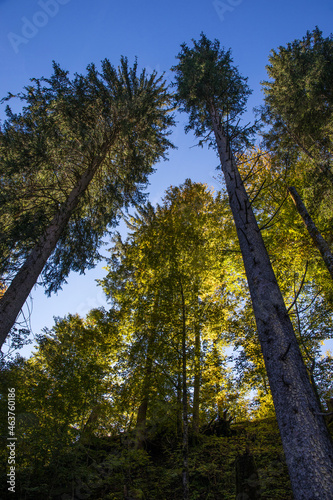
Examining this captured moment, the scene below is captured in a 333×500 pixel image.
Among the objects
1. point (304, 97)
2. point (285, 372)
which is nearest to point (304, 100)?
point (304, 97)

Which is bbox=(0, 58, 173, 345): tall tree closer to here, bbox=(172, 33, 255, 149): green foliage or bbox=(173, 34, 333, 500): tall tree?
bbox=(172, 33, 255, 149): green foliage

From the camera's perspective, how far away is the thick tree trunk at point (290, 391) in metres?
2.24

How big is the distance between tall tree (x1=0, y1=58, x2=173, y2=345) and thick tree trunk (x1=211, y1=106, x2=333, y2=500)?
5761 millimetres

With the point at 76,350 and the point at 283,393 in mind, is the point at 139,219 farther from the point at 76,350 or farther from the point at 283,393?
the point at 283,393

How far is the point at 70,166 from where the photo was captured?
10062mm

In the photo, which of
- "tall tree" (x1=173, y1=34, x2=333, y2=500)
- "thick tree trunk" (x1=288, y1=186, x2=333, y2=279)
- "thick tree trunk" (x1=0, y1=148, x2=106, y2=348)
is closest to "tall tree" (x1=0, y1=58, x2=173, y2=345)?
"thick tree trunk" (x1=0, y1=148, x2=106, y2=348)

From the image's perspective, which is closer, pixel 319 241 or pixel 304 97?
pixel 319 241

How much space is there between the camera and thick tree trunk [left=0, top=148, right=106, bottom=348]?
19.2 ft

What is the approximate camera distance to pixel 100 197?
36.9 ft

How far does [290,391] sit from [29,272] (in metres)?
6.69

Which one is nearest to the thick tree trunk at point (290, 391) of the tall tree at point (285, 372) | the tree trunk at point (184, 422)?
the tall tree at point (285, 372)

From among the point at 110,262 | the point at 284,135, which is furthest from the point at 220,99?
the point at 110,262

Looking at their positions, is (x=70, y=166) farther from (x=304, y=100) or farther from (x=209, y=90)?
(x=304, y=100)

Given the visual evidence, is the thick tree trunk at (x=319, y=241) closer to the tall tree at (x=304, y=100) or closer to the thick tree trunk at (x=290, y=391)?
the tall tree at (x=304, y=100)
